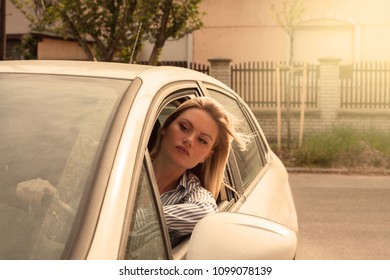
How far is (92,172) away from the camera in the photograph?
78.1 inches

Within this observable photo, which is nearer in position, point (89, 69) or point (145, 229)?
point (145, 229)

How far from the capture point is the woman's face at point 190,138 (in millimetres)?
2826

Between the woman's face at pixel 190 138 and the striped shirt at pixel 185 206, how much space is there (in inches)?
3.4

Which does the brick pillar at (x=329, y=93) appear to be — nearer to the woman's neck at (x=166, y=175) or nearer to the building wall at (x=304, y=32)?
the building wall at (x=304, y=32)

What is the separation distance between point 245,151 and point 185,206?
4.31 feet

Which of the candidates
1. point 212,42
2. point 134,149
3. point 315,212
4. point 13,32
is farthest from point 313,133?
point 134,149

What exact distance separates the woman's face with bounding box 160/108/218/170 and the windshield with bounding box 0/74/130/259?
45cm

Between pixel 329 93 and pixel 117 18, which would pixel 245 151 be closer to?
pixel 117 18

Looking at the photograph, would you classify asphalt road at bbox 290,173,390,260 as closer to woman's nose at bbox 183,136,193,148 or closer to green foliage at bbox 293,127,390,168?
green foliage at bbox 293,127,390,168

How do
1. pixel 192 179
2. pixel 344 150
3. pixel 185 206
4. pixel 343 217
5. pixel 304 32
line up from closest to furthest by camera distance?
1. pixel 185 206
2. pixel 192 179
3. pixel 343 217
4. pixel 344 150
5. pixel 304 32

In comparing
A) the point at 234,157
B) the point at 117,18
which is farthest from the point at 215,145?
the point at 117,18

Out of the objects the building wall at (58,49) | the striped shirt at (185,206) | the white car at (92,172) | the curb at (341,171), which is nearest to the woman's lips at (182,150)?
the striped shirt at (185,206)
